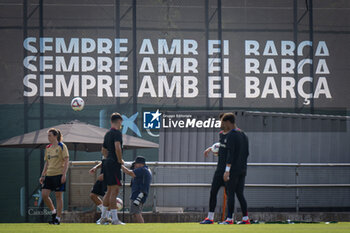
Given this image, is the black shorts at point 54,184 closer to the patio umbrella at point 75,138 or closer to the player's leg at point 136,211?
the player's leg at point 136,211

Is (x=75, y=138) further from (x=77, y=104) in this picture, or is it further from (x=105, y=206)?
(x=105, y=206)

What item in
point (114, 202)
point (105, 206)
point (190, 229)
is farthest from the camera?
point (105, 206)

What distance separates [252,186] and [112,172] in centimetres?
508

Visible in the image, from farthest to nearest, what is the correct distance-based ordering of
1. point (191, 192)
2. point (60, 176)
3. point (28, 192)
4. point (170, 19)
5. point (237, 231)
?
1. point (170, 19)
2. point (28, 192)
3. point (191, 192)
4. point (60, 176)
5. point (237, 231)

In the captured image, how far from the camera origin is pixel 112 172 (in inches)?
414

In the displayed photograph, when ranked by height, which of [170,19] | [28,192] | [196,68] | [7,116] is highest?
[170,19]

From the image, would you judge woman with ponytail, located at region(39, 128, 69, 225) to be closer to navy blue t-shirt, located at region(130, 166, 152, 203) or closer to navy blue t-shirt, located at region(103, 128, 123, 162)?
navy blue t-shirt, located at region(103, 128, 123, 162)

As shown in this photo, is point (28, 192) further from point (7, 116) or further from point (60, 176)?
point (60, 176)

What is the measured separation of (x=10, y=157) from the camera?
80.6 ft

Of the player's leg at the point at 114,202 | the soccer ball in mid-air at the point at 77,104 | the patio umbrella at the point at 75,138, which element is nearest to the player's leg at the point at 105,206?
the player's leg at the point at 114,202

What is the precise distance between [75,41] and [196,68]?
425cm

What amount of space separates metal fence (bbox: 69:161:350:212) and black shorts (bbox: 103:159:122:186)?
378cm

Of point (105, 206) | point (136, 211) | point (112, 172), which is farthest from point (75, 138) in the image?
point (112, 172)

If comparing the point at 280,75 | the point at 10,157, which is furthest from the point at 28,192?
the point at 280,75
